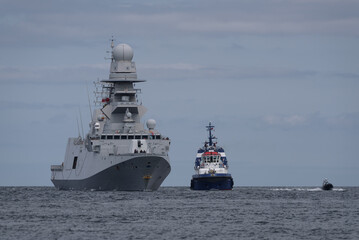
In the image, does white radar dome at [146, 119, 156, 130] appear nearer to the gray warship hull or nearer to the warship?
the warship

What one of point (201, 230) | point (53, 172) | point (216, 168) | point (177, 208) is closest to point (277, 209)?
point (177, 208)

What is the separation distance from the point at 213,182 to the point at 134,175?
81.3 ft

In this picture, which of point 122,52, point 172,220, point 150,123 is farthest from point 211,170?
point 172,220

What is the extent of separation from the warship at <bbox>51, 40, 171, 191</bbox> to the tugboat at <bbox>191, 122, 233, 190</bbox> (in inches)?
607

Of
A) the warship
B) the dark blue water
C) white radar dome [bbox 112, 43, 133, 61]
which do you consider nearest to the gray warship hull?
the warship

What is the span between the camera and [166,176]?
107 metres

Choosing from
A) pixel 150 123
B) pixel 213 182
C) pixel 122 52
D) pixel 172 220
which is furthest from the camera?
pixel 213 182

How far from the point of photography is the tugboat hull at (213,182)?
122 metres

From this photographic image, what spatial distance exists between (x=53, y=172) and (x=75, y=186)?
1619 centimetres

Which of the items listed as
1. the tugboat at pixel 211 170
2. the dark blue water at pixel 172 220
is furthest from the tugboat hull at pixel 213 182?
the dark blue water at pixel 172 220

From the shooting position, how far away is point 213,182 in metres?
123

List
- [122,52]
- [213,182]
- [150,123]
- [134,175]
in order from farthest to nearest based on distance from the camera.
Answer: [213,182]
[122,52]
[150,123]
[134,175]

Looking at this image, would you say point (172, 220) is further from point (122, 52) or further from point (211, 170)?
point (211, 170)

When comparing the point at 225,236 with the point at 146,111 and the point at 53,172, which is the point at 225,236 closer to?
the point at 146,111
